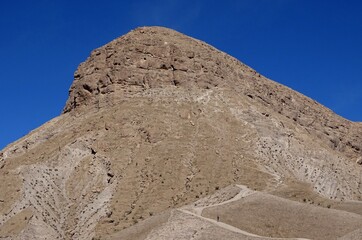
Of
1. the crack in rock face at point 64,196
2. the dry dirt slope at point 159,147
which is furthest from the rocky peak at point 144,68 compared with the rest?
the crack in rock face at point 64,196

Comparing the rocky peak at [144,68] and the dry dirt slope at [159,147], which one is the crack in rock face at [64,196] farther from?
the rocky peak at [144,68]

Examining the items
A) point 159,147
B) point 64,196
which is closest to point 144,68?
point 159,147

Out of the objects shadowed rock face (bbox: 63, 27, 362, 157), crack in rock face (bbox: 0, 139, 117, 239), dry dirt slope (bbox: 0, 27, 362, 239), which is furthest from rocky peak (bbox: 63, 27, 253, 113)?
crack in rock face (bbox: 0, 139, 117, 239)

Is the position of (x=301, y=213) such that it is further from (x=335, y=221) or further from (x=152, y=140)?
(x=152, y=140)

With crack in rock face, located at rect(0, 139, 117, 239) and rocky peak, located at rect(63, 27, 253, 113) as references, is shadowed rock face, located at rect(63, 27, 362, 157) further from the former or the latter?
crack in rock face, located at rect(0, 139, 117, 239)

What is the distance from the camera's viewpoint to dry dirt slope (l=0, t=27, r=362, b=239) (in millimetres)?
52219

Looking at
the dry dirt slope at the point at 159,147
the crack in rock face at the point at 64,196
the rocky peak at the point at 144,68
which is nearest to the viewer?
the crack in rock face at the point at 64,196

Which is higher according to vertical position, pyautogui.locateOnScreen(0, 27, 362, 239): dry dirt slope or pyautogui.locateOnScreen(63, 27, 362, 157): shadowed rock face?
pyautogui.locateOnScreen(63, 27, 362, 157): shadowed rock face

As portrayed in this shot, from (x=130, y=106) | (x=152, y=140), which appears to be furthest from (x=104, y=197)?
(x=130, y=106)

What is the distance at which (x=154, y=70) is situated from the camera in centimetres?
7181

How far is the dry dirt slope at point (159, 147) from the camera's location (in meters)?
52.2

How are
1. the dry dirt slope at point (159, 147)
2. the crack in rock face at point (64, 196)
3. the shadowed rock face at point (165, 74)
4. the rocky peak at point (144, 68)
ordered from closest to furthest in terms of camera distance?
the crack in rock face at point (64, 196) → the dry dirt slope at point (159, 147) → the rocky peak at point (144, 68) → the shadowed rock face at point (165, 74)

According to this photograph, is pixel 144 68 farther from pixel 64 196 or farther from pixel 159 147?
pixel 64 196

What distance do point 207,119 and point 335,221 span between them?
87.4 ft
